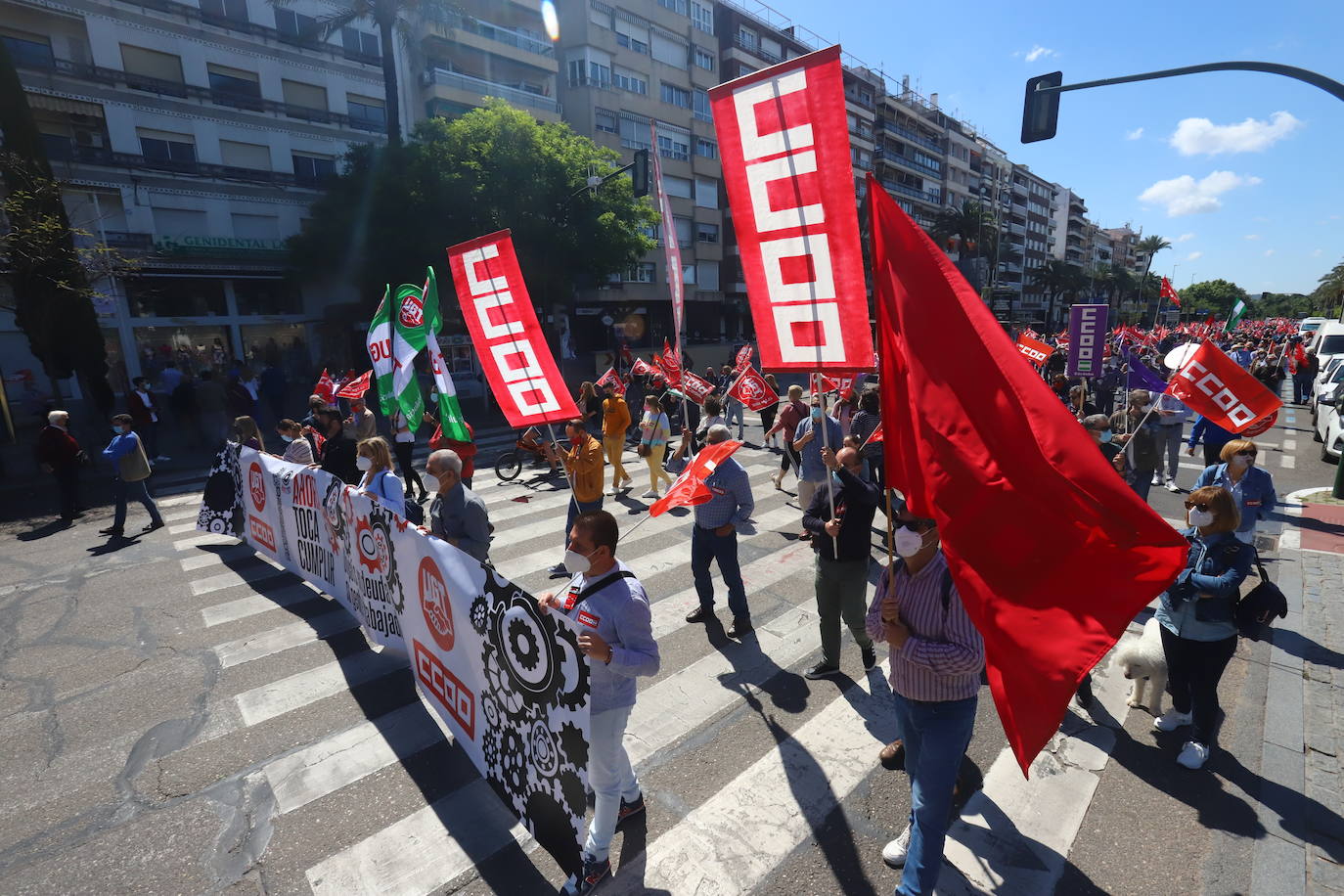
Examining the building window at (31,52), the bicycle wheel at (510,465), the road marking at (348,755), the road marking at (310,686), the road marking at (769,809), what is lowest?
the road marking at (769,809)

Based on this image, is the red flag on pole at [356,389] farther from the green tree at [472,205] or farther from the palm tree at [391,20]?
the palm tree at [391,20]

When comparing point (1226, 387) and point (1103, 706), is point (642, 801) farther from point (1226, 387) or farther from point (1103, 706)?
point (1226, 387)

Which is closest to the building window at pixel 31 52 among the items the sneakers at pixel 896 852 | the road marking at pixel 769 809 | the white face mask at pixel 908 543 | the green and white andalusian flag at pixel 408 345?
the green and white andalusian flag at pixel 408 345

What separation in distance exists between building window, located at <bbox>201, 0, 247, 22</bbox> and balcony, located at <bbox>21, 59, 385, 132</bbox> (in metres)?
2.76

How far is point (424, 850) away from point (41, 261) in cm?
1795

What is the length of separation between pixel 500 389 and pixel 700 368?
30.2m

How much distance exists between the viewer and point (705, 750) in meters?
4.27

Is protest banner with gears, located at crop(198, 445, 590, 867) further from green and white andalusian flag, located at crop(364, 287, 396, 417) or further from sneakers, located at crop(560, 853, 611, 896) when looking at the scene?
green and white andalusian flag, located at crop(364, 287, 396, 417)

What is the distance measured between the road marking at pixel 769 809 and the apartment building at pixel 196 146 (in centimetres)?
2586

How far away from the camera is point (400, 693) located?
4984 millimetres

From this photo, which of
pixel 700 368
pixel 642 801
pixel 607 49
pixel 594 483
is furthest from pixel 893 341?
pixel 607 49

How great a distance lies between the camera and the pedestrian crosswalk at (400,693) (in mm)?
3541

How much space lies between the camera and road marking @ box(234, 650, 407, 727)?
482 cm

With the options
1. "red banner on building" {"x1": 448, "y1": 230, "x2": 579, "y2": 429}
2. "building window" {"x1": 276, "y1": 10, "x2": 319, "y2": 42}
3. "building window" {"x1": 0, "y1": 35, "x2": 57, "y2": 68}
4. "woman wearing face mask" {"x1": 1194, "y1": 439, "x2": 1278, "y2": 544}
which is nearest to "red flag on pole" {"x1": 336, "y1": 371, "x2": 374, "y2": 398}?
"red banner on building" {"x1": 448, "y1": 230, "x2": 579, "y2": 429}
